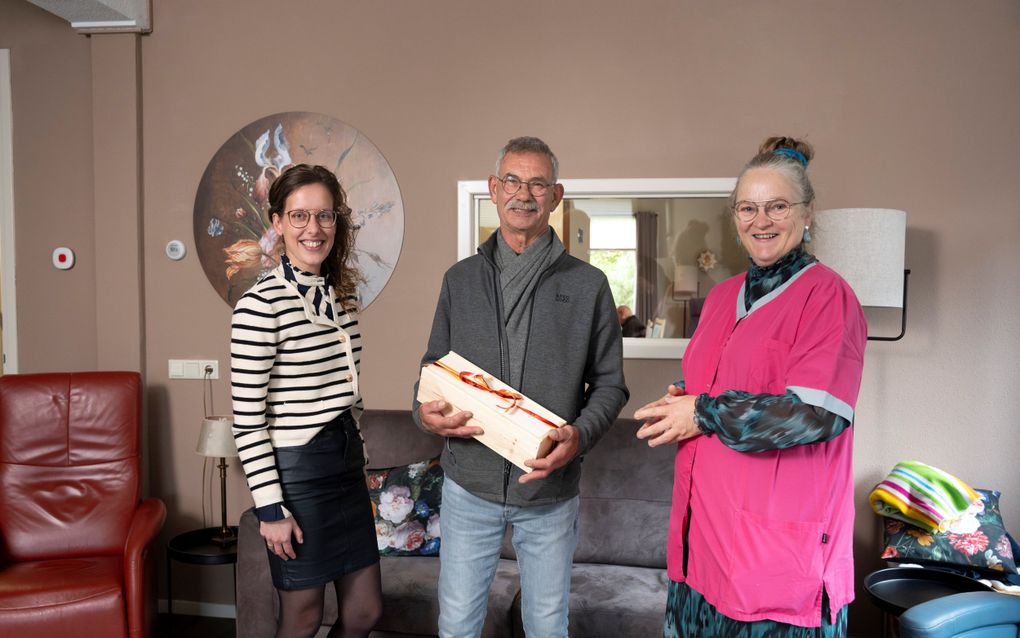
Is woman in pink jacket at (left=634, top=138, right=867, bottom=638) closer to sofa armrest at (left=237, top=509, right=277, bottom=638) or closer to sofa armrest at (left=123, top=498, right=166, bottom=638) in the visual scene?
sofa armrest at (left=237, top=509, right=277, bottom=638)

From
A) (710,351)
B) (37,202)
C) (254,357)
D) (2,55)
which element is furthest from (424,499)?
(2,55)

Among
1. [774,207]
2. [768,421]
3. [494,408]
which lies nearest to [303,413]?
[494,408]

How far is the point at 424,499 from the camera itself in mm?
2803

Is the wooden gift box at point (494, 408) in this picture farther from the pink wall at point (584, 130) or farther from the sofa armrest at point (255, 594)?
the pink wall at point (584, 130)

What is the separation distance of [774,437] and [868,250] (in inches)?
61.1

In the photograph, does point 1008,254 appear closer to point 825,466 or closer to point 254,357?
point 825,466

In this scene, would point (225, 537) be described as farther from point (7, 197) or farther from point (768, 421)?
point (768, 421)

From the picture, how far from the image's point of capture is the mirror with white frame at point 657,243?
3.05m

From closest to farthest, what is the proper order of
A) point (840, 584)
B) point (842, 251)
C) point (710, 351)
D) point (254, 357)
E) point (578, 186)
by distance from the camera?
point (840, 584), point (710, 351), point (254, 357), point (842, 251), point (578, 186)

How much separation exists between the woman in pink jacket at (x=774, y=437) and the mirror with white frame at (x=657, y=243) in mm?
1548

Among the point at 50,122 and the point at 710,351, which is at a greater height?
the point at 50,122

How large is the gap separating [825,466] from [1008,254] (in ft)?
6.91

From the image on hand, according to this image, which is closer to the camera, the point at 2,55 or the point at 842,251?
the point at 842,251

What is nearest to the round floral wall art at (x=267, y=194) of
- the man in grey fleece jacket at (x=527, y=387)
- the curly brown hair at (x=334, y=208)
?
the curly brown hair at (x=334, y=208)
